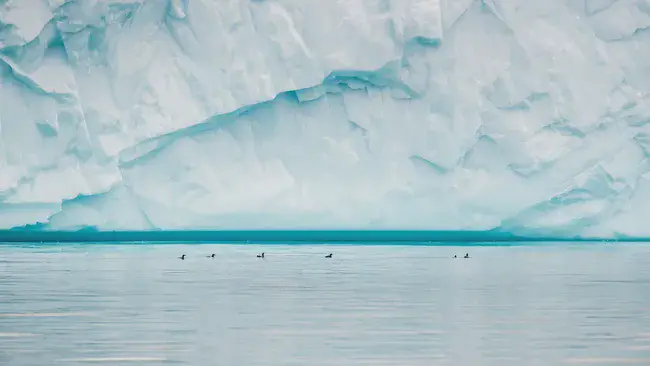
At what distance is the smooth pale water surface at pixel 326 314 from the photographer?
21.4 ft

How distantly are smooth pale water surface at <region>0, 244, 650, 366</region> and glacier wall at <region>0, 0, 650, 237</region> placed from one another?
1.13 m

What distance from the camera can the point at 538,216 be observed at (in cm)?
1612

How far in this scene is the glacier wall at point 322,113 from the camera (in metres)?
14.8

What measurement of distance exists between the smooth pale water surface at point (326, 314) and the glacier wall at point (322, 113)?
3.72 feet

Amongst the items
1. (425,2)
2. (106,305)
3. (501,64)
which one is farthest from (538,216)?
(106,305)

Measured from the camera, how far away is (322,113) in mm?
15406

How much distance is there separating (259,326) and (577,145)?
8.49 meters

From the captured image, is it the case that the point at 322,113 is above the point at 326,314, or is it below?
above

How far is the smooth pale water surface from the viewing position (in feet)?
21.4

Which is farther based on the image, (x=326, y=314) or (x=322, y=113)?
(x=322, y=113)

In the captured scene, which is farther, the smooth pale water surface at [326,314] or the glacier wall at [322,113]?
the glacier wall at [322,113]

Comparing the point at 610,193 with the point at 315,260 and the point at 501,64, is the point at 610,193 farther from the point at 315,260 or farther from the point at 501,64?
the point at 315,260

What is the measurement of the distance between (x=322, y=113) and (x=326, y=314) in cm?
702

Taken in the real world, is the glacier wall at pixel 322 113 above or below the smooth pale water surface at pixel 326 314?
above
